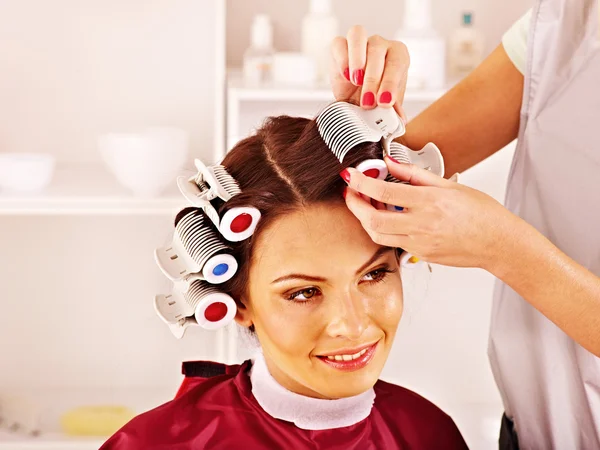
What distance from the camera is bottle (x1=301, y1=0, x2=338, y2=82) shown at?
212 centimetres

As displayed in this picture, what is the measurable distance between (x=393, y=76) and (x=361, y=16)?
115 cm

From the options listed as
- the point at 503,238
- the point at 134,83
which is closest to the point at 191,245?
the point at 503,238

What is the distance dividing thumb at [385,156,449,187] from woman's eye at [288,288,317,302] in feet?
0.71

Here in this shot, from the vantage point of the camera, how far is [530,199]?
1396mm

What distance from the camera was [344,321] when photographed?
1.15 m

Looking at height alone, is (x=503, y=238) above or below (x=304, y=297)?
above

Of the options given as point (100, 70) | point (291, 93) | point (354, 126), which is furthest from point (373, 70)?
point (100, 70)

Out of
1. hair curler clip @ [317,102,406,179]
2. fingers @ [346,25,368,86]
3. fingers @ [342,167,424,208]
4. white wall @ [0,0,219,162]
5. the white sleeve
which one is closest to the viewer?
fingers @ [342,167,424,208]

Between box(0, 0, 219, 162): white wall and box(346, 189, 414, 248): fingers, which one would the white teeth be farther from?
box(0, 0, 219, 162): white wall

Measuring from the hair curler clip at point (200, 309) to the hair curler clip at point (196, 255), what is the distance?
0.08 ft

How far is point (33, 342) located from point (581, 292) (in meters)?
1.78

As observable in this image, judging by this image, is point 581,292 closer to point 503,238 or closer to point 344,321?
point 503,238

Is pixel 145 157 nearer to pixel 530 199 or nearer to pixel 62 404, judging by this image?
pixel 62 404

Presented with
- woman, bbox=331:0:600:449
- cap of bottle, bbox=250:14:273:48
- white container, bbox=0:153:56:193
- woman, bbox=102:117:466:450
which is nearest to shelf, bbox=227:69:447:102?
cap of bottle, bbox=250:14:273:48
